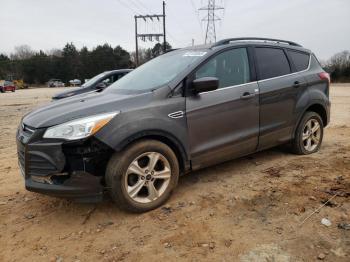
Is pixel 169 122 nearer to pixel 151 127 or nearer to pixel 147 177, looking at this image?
pixel 151 127

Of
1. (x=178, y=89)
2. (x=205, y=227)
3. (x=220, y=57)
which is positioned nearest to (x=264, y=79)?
(x=220, y=57)

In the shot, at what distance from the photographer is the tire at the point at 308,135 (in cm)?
504

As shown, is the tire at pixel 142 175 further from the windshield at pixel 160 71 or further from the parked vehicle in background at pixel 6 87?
the parked vehicle in background at pixel 6 87

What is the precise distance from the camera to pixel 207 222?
324 centimetres

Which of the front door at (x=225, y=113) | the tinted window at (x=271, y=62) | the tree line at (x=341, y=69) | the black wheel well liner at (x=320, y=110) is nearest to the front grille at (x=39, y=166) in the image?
the front door at (x=225, y=113)

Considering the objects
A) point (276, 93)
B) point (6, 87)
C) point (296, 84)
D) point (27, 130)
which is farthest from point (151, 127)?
point (6, 87)

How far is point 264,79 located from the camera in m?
4.48

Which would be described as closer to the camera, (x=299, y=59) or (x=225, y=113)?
(x=225, y=113)

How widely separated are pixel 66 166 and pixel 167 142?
1.08 metres

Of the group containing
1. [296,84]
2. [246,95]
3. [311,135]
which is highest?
[296,84]

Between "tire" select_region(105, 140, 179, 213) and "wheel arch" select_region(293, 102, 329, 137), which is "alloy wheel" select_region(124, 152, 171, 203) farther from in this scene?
"wheel arch" select_region(293, 102, 329, 137)

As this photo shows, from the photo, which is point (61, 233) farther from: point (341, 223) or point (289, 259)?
point (341, 223)

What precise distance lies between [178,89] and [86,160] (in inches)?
50.1

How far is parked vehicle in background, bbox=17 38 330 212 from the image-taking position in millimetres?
3143
